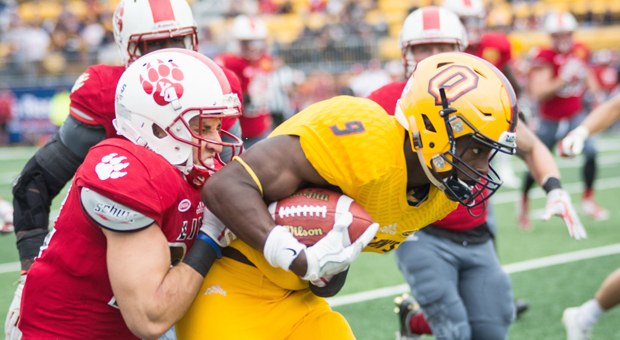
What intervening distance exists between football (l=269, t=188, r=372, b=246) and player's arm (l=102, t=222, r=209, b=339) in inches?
15.2

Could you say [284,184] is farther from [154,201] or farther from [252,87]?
[252,87]

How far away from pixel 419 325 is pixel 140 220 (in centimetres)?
223

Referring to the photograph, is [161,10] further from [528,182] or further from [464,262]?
[528,182]

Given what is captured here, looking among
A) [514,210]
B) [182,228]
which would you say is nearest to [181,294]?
[182,228]

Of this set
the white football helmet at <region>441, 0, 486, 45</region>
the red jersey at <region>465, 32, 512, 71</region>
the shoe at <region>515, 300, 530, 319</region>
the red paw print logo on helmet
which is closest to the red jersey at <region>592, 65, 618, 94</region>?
the red jersey at <region>465, 32, 512, 71</region>

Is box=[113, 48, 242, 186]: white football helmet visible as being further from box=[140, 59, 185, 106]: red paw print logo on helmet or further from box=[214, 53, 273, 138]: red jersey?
box=[214, 53, 273, 138]: red jersey

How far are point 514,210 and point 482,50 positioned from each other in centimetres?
302

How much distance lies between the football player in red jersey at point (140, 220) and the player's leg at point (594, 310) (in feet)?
7.87

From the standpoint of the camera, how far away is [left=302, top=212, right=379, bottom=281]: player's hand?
1.84 metres

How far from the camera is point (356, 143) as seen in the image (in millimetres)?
1962

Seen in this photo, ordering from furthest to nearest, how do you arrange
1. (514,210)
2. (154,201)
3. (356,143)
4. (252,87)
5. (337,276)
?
1. (514,210)
2. (252,87)
3. (337,276)
4. (356,143)
5. (154,201)

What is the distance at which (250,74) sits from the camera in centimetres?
652

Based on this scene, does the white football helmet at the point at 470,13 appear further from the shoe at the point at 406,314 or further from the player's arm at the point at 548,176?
the shoe at the point at 406,314

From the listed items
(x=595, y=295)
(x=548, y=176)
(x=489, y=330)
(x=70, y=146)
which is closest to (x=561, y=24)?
(x=595, y=295)
